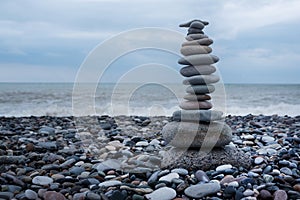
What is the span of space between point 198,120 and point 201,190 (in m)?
1.19

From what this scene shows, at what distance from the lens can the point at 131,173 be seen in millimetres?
4324

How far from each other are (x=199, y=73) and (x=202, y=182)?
1436 mm

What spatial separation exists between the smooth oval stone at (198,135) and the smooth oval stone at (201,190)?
3.08 feet

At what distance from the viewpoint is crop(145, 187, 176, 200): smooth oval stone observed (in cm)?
358

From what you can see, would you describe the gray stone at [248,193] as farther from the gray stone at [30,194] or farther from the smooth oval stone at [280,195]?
the gray stone at [30,194]

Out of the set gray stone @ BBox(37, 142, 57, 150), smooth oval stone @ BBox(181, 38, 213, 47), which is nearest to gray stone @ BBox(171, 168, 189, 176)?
smooth oval stone @ BBox(181, 38, 213, 47)

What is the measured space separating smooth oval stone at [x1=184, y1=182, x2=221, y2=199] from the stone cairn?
2.64 ft

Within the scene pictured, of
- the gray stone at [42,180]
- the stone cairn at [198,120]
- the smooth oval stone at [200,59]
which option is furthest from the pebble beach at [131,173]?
the smooth oval stone at [200,59]

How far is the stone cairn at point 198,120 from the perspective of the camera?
4594 millimetres

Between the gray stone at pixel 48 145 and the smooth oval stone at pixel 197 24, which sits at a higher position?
the smooth oval stone at pixel 197 24

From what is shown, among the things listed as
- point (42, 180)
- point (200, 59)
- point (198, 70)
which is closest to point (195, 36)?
point (200, 59)

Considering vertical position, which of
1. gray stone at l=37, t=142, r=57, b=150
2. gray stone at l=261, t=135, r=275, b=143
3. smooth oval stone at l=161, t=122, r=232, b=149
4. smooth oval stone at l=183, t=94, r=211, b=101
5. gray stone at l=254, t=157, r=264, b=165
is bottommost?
gray stone at l=37, t=142, r=57, b=150

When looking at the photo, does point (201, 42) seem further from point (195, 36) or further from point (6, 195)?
point (6, 195)

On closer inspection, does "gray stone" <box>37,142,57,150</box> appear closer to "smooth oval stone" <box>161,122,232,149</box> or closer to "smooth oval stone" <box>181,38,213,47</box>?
"smooth oval stone" <box>161,122,232,149</box>
